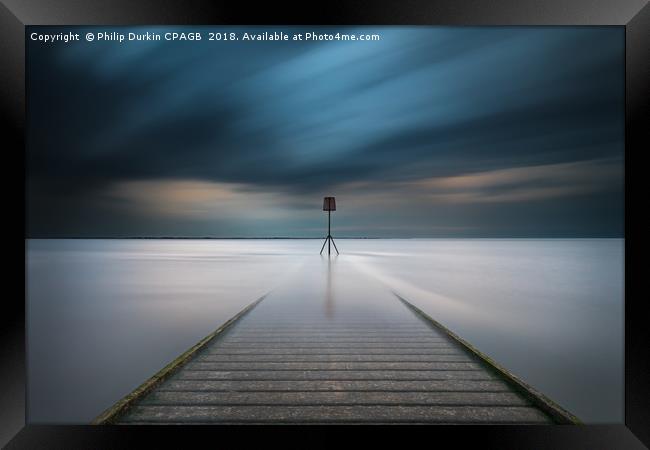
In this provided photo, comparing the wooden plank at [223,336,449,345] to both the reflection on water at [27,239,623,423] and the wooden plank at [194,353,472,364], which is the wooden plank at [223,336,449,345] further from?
the reflection on water at [27,239,623,423]

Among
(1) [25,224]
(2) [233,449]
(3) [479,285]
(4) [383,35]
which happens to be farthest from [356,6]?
(3) [479,285]

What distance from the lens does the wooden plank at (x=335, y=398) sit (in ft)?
7.40

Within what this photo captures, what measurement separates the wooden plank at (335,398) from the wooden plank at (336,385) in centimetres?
6

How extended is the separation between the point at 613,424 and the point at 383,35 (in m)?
2.82

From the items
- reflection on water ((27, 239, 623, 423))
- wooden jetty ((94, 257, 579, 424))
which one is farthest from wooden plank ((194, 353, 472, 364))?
reflection on water ((27, 239, 623, 423))

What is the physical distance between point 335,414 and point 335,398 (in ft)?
0.58

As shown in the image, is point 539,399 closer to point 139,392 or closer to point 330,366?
point 330,366

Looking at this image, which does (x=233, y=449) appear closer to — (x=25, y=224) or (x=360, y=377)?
(x=360, y=377)

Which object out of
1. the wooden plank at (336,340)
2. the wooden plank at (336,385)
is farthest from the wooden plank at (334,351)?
the wooden plank at (336,385)

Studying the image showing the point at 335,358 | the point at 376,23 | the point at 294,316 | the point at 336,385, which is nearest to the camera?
the point at 376,23

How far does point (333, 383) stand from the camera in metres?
2.54

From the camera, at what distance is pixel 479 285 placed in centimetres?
985

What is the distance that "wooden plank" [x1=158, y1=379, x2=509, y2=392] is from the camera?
2.44 metres

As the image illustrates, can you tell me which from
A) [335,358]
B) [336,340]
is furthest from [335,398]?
[336,340]
